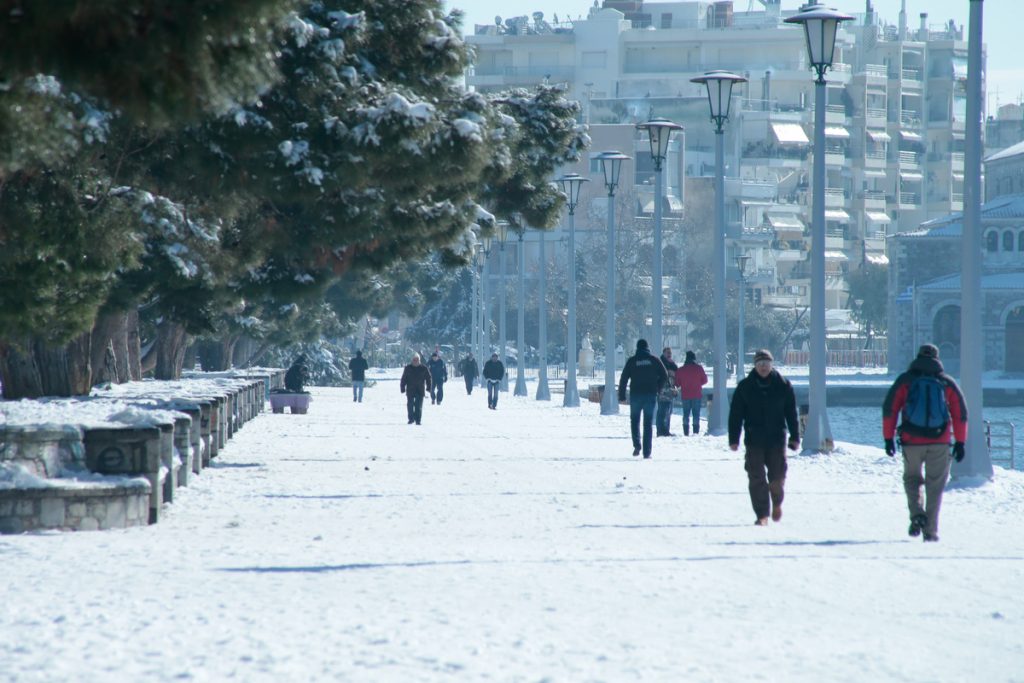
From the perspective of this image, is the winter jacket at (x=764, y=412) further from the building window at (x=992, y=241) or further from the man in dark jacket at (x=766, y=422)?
the building window at (x=992, y=241)

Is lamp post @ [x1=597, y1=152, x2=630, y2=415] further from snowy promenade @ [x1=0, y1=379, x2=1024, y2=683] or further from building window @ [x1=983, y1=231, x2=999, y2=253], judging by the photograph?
building window @ [x1=983, y1=231, x2=999, y2=253]

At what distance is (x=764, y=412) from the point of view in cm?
1448

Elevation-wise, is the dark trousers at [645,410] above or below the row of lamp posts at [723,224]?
below

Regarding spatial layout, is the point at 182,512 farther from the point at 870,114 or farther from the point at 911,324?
the point at 870,114

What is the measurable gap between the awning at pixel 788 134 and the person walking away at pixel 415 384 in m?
108

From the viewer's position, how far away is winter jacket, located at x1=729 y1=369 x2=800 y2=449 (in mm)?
14430

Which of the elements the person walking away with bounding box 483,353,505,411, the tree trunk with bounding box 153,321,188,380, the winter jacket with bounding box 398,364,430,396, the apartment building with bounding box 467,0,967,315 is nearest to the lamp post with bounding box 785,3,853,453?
the winter jacket with bounding box 398,364,430,396

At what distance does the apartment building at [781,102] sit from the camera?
454ft

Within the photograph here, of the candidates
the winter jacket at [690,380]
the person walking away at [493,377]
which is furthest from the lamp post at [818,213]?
the person walking away at [493,377]

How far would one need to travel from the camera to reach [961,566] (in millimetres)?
11195

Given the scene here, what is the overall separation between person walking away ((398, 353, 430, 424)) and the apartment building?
9619cm

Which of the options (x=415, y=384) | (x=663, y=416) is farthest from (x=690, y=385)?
(x=415, y=384)

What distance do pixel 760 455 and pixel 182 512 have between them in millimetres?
5089

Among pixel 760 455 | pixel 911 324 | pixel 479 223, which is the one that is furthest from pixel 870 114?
pixel 760 455
